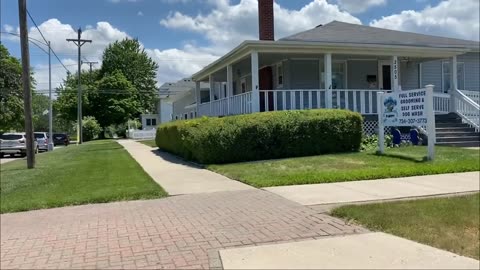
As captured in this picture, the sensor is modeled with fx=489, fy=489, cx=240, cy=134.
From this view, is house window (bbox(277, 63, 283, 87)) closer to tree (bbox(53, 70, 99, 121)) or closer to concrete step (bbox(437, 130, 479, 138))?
concrete step (bbox(437, 130, 479, 138))

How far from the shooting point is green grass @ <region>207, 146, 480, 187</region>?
10953mm

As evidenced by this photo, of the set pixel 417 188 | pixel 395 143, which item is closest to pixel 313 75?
pixel 395 143

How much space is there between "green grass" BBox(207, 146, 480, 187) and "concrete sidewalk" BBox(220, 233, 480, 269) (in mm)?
4650

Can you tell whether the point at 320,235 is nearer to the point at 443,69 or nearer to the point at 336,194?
the point at 336,194

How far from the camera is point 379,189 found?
941cm

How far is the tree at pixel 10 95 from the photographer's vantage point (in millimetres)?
53062

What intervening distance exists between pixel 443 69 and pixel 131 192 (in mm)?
19879

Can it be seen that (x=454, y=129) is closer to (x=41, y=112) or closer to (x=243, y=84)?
(x=243, y=84)

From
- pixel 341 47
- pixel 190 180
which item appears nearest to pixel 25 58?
pixel 190 180

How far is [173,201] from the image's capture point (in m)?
8.99

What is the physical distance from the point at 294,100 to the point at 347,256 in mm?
14614

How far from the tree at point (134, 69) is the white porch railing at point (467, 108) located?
6504 centimetres

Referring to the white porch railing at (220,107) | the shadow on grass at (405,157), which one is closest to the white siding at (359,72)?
the white porch railing at (220,107)

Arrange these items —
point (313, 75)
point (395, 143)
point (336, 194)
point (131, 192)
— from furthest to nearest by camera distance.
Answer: point (313, 75), point (395, 143), point (131, 192), point (336, 194)
